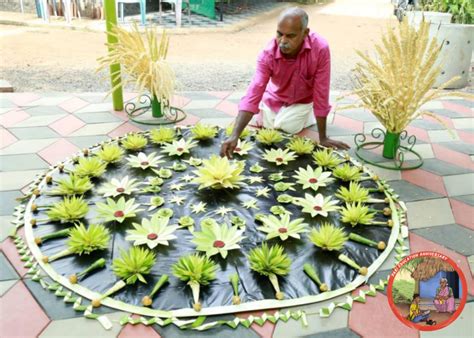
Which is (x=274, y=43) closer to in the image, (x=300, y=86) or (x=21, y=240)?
(x=300, y=86)

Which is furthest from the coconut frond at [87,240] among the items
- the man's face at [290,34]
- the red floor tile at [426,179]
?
the red floor tile at [426,179]

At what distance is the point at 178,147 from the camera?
2.54 metres

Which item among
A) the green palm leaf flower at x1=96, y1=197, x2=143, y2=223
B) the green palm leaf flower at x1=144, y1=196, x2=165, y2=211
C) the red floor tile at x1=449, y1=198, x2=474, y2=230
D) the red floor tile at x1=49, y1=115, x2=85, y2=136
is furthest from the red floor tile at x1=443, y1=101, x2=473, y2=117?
the red floor tile at x1=49, y1=115, x2=85, y2=136

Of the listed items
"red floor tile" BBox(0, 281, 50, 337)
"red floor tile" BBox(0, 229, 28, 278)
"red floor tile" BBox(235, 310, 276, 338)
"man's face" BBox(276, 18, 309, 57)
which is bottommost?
"red floor tile" BBox(0, 281, 50, 337)

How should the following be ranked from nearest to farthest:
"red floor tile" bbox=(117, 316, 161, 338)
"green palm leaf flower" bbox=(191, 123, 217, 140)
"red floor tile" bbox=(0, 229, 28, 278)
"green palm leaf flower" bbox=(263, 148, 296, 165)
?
"red floor tile" bbox=(117, 316, 161, 338) → "red floor tile" bbox=(0, 229, 28, 278) → "green palm leaf flower" bbox=(263, 148, 296, 165) → "green palm leaf flower" bbox=(191, 123, 217, 140)

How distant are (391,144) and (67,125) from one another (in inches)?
82.5

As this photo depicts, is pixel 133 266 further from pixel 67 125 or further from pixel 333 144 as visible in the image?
pixel 67 125

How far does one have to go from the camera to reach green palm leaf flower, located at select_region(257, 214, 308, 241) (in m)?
1.80

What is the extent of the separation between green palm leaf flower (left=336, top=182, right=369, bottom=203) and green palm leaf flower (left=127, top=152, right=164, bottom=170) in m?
1.00

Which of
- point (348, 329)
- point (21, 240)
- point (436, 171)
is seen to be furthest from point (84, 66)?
point (348, 329)

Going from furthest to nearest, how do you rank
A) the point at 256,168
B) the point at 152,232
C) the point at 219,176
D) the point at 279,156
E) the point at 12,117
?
the point at 12,117
the point at 279,156
the point at 256,168
the point at 219,176
the point at 152,232

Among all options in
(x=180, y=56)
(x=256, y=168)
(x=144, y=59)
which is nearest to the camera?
(x=256, y=168)

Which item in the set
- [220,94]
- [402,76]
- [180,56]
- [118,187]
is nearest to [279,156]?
[402,76]

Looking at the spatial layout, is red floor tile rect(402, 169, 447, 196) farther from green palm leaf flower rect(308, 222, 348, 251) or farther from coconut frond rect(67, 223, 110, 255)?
coconut frond rect(67, 223, 110, 255)
